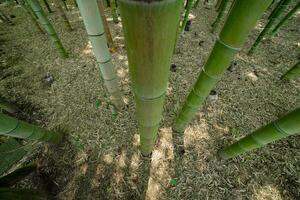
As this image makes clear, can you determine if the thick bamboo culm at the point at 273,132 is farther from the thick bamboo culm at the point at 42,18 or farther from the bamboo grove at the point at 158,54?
the thick bamboo culm at the point at 42,18

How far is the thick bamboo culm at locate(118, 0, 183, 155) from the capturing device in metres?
0.34

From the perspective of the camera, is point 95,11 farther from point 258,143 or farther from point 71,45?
point 71,45

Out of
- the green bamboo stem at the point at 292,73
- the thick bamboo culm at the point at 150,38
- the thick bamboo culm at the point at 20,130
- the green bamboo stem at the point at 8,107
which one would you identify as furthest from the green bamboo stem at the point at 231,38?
the green bamboo stem at the point at 8,107

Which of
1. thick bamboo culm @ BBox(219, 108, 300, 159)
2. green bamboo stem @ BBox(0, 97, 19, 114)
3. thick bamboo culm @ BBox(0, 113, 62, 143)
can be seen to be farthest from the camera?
green bamboo stem @ BBox(0, 97, 19, 114)

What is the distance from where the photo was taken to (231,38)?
69 centimetres

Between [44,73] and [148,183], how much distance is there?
7.53 ft

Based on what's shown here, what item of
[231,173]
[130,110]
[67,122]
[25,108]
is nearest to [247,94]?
[231,173]

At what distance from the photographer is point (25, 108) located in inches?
78.4

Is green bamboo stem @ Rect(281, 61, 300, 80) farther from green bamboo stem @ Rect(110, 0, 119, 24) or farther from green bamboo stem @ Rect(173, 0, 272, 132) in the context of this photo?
green bamboo stem @ Rect(110, 0, 119, 24)

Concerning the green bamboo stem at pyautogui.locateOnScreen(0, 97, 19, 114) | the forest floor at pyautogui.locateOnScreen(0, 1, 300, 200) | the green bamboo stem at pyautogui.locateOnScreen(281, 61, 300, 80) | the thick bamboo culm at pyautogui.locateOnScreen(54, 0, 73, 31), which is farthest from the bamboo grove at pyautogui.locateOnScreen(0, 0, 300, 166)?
the thick bamboo culm at pyautogui.locateOnScreen(54, 0, 73, 31)

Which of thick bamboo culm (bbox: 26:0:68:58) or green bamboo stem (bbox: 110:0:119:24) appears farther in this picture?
green bamboo stem (bbox: 110:0:119:24)

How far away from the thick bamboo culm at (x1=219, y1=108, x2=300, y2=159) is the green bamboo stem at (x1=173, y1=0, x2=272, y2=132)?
17.0 inches

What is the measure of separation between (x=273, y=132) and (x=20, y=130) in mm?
1740

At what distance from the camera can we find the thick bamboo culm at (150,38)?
0.34 metres
